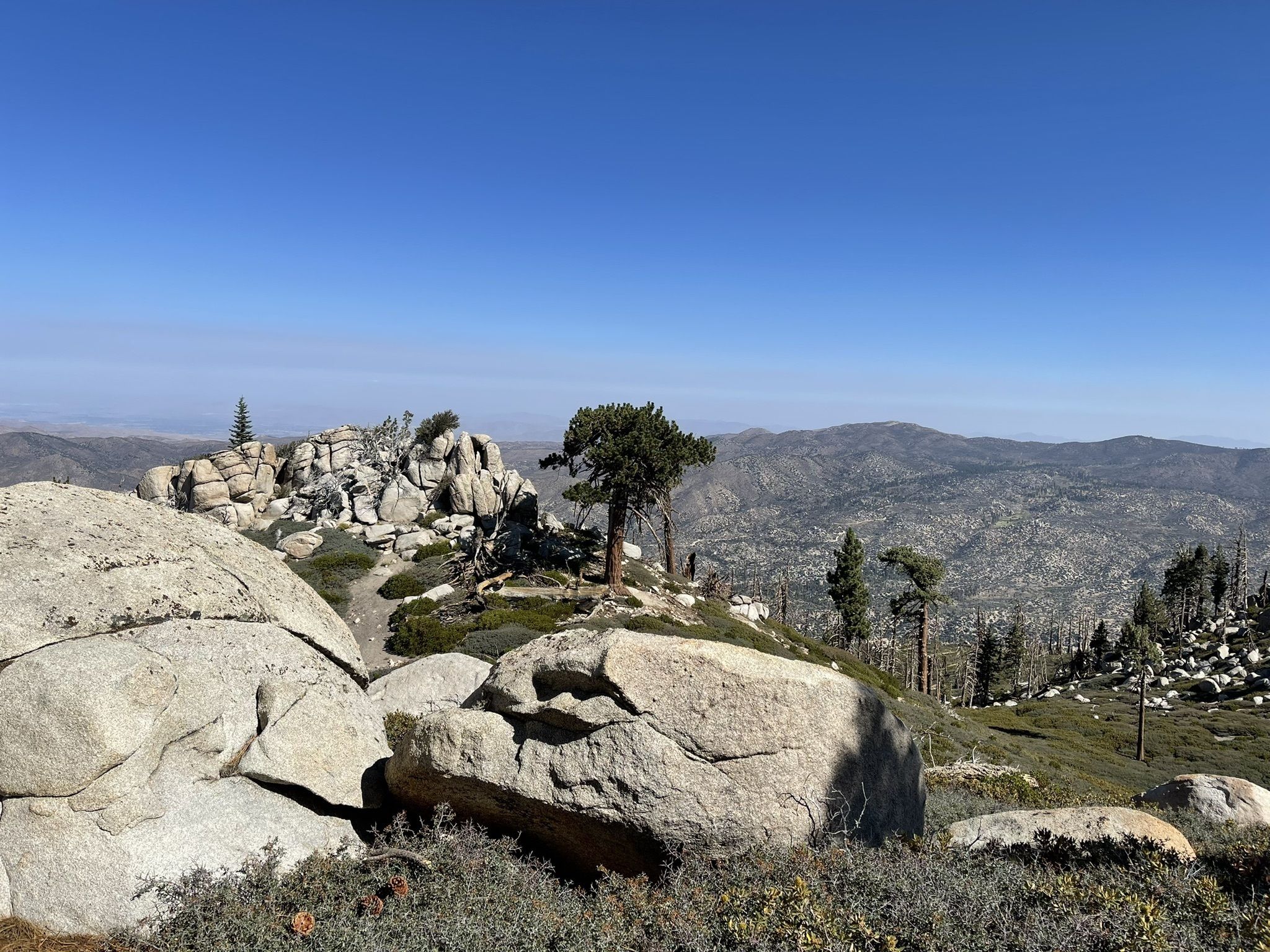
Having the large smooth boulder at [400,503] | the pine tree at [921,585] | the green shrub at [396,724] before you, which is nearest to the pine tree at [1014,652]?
the pine tree at [921,585]

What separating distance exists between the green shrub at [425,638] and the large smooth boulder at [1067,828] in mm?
22104

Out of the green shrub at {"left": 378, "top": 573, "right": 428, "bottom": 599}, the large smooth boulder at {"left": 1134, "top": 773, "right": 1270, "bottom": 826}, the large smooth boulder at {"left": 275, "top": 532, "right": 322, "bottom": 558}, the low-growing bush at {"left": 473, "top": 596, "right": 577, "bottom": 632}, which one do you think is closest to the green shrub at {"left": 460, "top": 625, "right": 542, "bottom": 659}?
the low-growing bush at {"left": 473, "top": 596, "right": 577, "bottom": 632}

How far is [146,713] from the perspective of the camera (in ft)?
23.7

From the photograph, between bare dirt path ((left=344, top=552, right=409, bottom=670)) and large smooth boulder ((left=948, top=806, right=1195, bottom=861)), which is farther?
bare dirt path ((left=344, top=552, right=409, bottom=670))

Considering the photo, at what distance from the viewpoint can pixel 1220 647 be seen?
92250 millimetres

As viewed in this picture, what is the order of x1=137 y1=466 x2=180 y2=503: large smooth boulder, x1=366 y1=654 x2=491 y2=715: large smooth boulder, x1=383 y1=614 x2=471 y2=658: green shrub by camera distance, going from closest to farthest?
1. x1=366 y1=654 x2=491 y2=715: large smooth boulder
2. x1=383 y1=614 x2=471 y2=658: green shrub
3. x1=137 y1=466 x2=180 y2=503: large smooth boulder

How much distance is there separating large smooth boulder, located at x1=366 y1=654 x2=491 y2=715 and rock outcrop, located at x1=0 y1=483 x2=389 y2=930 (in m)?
3.39

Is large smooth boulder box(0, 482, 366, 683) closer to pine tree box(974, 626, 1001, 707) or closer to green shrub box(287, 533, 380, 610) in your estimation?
green shrub box(287, 533, 380, 610)

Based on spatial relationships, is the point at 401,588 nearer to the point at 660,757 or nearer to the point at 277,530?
the point at 277,530

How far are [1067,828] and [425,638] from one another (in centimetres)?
2520

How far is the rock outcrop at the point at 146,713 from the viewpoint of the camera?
261 inches

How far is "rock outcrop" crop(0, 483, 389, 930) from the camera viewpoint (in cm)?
663

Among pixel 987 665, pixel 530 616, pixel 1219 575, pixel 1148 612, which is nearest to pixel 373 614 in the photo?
pixel 530 616

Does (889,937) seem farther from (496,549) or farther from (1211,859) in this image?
(496,549)
